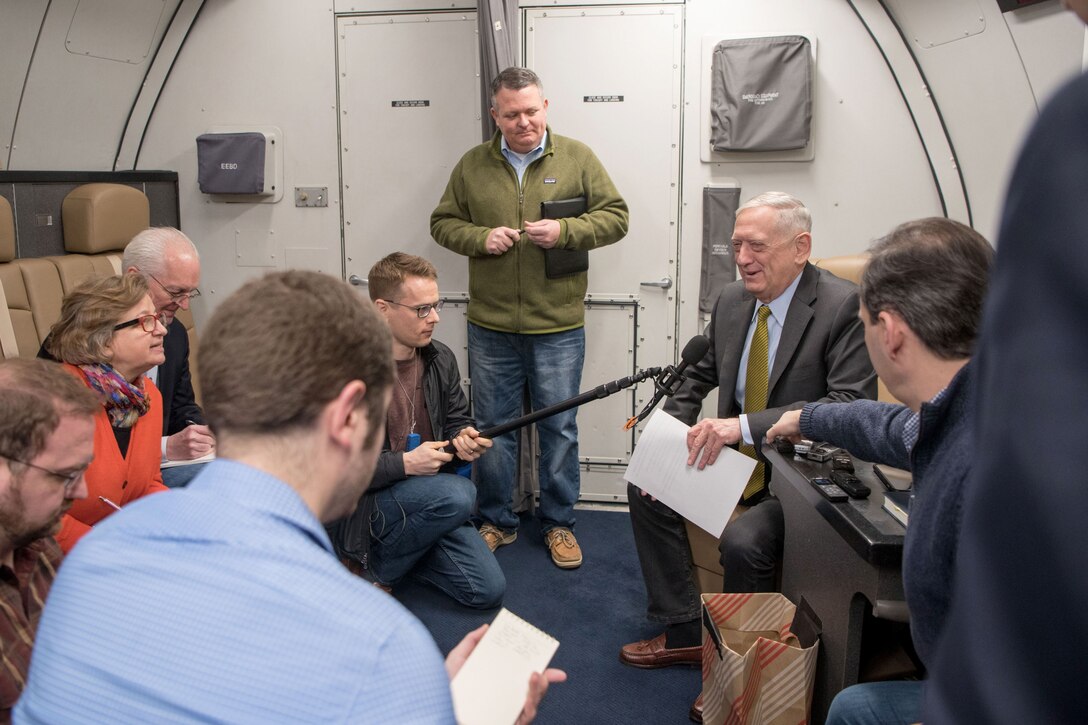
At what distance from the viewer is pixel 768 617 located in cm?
253

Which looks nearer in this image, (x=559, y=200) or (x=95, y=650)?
(x=95, y=650)

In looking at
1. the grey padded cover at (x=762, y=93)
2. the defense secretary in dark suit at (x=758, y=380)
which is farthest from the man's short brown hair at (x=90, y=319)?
the grey padded cover at (x=762, y=93)

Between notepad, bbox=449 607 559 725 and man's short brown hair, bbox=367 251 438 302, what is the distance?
5.68 ft

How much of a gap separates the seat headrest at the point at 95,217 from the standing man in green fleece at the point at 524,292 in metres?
1.64

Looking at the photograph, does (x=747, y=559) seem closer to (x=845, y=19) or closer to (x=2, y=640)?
(x=2, y=640)

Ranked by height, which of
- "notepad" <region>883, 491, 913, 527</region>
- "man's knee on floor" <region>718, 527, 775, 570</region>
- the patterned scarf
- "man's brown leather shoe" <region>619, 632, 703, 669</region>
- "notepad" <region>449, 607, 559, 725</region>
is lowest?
"man's brown leather shoe" <region>619, 632, 703, 669</region>

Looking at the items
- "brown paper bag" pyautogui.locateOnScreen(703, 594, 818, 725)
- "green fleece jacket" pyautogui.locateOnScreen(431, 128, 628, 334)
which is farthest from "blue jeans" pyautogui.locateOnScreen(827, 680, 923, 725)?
"green fleece jacket" pyautogui.locateOnScreen(431, 128, 628, 334)

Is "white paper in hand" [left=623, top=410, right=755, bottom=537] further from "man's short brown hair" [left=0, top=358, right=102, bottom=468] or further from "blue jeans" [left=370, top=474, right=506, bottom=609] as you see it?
"man's short brown hair" [left=0, top=358, right=102, bottom=468]

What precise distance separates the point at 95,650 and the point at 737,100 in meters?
4.04

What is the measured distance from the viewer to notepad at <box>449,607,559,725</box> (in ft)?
5.51

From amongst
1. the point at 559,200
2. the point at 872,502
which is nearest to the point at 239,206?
the point at 559,200

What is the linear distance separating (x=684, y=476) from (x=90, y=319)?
1902 millimetres

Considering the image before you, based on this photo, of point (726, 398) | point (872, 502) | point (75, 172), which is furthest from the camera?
point (75, 172)

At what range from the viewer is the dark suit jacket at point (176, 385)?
134 inches
